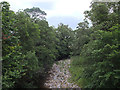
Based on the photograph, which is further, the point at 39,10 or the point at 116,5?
the point at 39,10

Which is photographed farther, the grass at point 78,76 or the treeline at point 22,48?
the grass at point 78,76

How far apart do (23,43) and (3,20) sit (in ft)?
9.54

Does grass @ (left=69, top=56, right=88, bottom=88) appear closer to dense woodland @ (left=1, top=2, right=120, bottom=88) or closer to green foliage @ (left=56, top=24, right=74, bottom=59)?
dense woodland @ (left=1, top=2, right=120, bottom=88)

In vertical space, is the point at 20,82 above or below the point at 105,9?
below

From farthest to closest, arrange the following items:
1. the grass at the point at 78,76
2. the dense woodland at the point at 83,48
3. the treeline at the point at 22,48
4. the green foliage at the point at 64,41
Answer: the green foliage at the point at 64,41 → the grass at the point at 78,76 → the treeline at the point at 22,48 → the dense woodland at the point at 83,48

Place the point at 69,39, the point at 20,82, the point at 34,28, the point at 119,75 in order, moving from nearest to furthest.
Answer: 1. the point at 119,75
2. the point at 20,82
3. the point at 34,28
4. the point at 69,39

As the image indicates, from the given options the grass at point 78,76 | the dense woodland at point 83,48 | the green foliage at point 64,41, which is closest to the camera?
the dense woodland at point 83,48

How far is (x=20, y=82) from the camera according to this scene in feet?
23.0

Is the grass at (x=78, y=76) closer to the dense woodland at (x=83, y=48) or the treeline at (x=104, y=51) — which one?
the dense woodland at (x=83, y=48)

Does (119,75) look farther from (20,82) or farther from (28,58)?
(20,82)

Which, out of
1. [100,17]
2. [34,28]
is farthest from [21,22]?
[100,17]

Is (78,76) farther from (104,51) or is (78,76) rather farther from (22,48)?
(104,51)

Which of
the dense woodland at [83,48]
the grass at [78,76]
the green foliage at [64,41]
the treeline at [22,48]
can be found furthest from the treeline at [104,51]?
the green foliage at [64,41]

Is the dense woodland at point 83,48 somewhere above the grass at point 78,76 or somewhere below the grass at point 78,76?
above
